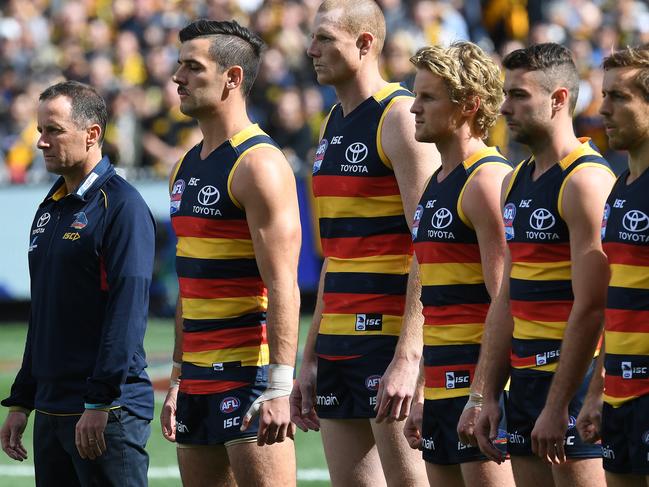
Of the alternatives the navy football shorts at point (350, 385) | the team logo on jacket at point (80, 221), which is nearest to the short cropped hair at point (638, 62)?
the navy football shorts at point (350, 385)

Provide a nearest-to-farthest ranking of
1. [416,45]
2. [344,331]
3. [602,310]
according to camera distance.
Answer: [602,310] < [344,331] < [416,45]

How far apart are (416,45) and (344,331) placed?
33.2 feet

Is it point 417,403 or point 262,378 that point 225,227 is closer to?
point 262,378

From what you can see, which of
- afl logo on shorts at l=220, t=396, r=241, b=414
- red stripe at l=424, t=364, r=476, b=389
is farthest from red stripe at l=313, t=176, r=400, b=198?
afl logo on shorts at l=220, t=396, r=241, b=414

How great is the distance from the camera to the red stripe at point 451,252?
530 centimetres

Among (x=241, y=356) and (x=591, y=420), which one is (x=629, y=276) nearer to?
(x=591, y=420)

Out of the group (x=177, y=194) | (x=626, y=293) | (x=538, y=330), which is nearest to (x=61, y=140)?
(x=177, y=194)

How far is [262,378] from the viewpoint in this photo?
5.48m

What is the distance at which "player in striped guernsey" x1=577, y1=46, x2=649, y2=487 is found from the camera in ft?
15.0

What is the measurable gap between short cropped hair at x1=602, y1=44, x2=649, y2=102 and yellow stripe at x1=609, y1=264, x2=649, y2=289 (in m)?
0.61

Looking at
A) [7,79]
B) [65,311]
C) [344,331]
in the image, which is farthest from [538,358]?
[7,79]

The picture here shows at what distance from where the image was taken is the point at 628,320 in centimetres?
462

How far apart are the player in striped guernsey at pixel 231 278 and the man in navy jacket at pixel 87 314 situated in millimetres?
211

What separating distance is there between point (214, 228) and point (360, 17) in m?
1.17
